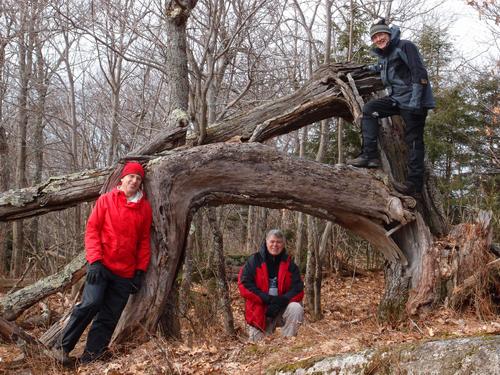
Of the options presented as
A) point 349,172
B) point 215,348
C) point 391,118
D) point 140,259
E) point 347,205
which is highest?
point 391,118

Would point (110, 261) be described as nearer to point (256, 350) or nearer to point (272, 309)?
point (256, 350)

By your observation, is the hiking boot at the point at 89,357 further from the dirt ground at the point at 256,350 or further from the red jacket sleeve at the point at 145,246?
the red jacket sleeve at the point at 145,246

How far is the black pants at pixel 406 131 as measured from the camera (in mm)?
6527

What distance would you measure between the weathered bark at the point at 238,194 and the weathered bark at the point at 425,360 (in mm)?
2661

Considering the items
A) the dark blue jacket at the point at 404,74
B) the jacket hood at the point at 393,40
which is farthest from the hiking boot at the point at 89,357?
the jacket hood at the point at 393,40

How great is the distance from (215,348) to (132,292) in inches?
44.3

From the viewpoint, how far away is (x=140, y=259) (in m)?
5.45

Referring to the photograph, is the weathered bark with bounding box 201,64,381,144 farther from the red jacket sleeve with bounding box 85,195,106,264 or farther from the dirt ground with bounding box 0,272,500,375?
the dirt ground with bounding box 0,272,500,375

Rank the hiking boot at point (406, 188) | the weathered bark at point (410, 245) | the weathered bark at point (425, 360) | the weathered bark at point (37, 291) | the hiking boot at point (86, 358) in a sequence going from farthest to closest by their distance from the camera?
1. the hiking boot at point (406, 188)
2. the weathered bark at point (410, 245)
3. the weathered bark at point (37, 291)
4. the hiking boot at point (86, 358)
5. the weathered bark at point (425, 360)

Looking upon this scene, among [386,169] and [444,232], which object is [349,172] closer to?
[386,169]

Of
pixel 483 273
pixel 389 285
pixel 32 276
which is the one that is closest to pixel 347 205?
pixel 389 285

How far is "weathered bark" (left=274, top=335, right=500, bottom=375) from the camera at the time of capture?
2.71m

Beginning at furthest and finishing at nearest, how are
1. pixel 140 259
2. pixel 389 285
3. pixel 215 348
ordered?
pixel 389 285
pixel 140 259
pixel 215 348

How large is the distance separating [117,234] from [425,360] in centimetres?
328
